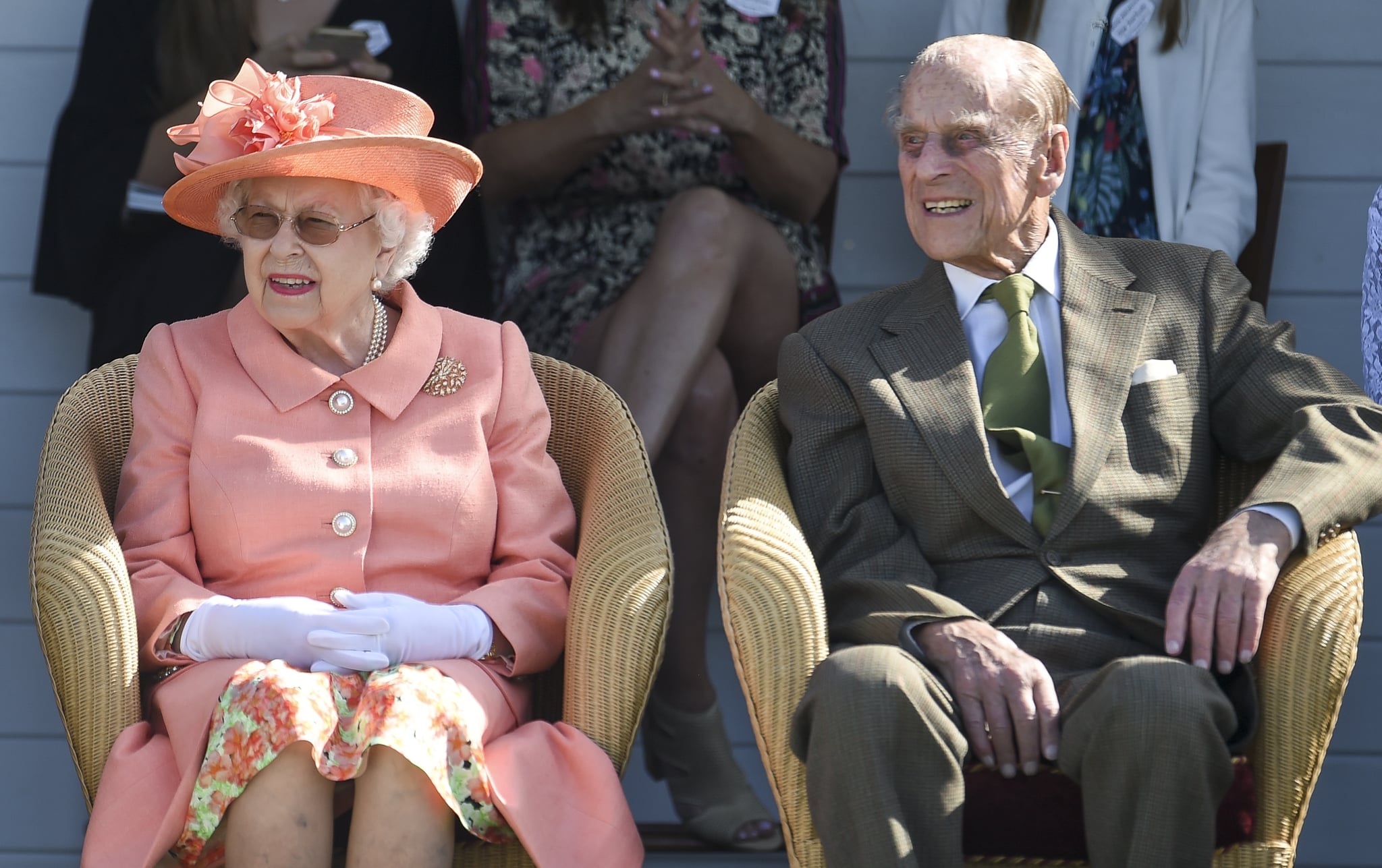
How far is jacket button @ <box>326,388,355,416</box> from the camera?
2.70m

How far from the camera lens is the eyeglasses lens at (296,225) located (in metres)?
2.67

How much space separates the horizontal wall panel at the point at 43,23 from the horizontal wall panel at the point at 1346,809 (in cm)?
359

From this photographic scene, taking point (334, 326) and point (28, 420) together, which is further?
point (28, 420)

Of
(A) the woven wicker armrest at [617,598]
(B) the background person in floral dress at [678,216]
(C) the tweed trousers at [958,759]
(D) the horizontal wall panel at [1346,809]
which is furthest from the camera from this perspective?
(D) the horizontal wall panel at [1346,809]

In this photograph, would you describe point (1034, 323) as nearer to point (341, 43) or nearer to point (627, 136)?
point (627, 136)

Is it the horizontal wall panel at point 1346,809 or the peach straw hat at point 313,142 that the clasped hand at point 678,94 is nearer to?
the peach straw hat at point 313,142

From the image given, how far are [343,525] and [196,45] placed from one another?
172 centimetres

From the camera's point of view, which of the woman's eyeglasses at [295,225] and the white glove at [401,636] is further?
the woman's eyeglasses at [295,225]

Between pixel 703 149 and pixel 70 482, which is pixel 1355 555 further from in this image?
pixel 70 482

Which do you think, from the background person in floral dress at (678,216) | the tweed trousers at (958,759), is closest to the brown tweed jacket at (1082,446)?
the tweed trousers at (958,759)

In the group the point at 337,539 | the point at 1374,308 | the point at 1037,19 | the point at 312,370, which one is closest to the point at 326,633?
the point at 337,539

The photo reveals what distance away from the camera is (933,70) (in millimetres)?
2791

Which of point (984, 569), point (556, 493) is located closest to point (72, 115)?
point (556, 493)

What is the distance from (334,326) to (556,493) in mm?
462
